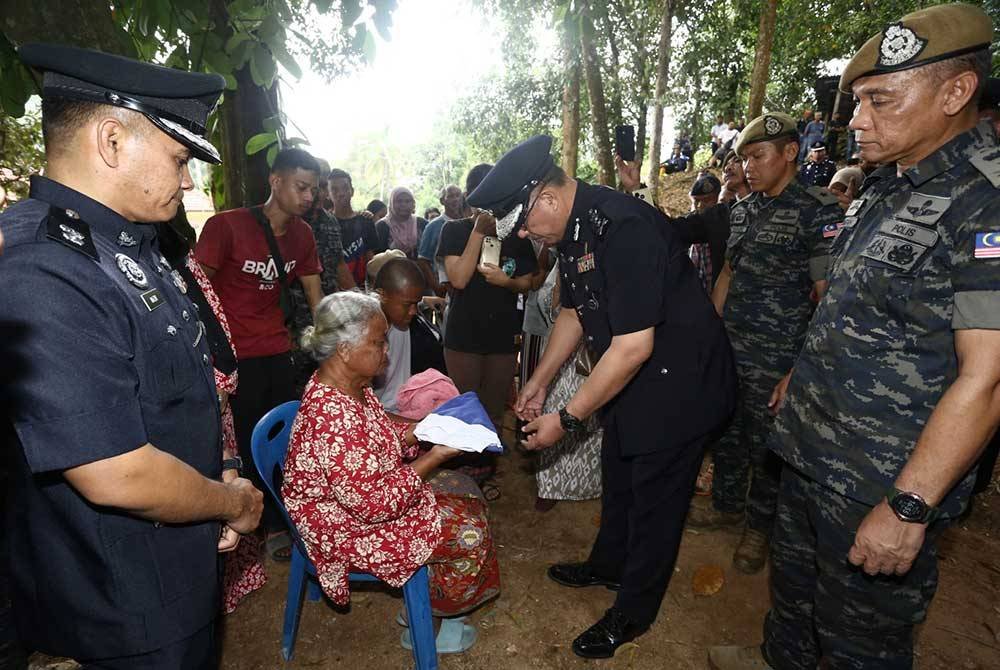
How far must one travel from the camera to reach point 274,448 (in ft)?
7.27

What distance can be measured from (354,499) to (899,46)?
86.6 inches

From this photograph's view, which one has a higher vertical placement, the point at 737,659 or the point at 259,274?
the point at 259,274

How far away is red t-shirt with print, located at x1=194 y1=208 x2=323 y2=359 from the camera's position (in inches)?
113

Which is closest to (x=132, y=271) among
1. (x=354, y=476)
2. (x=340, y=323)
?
(x=340, y=323)

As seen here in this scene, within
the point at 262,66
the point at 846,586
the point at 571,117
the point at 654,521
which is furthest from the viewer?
the point at 571,117

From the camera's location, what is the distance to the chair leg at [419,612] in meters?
2.09

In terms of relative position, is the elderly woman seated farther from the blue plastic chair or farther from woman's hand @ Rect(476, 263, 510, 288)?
woman's hand @ Rect(476, 263, 510, 288)

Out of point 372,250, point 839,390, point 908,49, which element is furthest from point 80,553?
point 372,250

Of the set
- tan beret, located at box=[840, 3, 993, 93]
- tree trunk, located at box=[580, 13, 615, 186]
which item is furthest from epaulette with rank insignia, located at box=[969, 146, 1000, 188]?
tree trunk, located at box=[580, 13, 615, 186]

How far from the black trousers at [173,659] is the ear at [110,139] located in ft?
3.72

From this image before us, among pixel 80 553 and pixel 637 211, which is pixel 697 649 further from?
pixel 80 553

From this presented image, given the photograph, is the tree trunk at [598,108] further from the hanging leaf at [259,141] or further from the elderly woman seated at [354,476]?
the hanging leaf at [259,141]

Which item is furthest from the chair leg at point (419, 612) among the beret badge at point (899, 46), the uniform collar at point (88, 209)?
the beret badge at point (899, 46)

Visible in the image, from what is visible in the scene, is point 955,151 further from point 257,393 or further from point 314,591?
point 257,393
